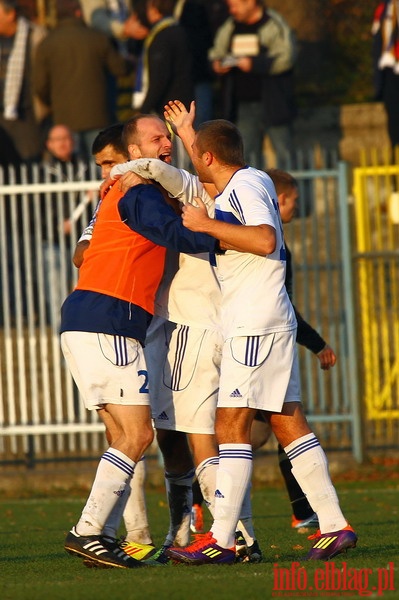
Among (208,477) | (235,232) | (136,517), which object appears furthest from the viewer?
(136,517)

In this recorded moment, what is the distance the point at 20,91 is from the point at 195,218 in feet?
31.9

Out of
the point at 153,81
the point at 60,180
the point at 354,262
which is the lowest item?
the point at 354,262

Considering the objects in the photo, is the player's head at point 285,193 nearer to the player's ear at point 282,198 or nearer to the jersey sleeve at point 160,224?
the player's ear at point 282,198

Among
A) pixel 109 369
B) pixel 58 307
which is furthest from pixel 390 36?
pixel 109 369

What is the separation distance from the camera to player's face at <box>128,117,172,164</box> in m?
7.65

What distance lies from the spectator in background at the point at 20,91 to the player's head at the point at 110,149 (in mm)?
7887

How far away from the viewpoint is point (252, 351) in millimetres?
7078

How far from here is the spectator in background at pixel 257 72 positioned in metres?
16.1

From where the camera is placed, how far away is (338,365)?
1391 centimetres

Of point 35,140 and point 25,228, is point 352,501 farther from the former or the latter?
point 35,140

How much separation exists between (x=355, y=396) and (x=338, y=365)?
379mm

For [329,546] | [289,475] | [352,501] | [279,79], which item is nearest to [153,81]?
[279,79]

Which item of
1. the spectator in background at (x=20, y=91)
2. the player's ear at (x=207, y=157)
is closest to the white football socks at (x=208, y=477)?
the player's ear at (x=207, y=157)

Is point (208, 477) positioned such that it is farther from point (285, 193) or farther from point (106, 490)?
point (285, 193)
